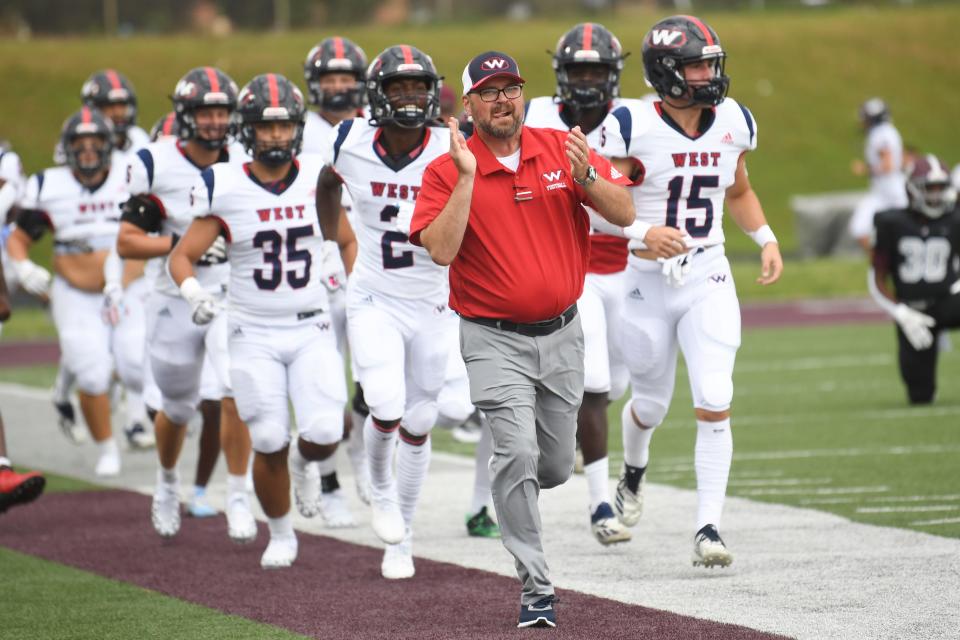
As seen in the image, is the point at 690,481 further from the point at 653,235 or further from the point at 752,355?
the point at 752,355

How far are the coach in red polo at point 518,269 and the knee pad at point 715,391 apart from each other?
0.95m

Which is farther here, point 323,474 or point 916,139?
point 916,139

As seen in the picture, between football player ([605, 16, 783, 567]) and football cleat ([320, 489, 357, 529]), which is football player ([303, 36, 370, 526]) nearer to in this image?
football cleat ([320, 489, 357, 529])

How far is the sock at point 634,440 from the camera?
739 cm

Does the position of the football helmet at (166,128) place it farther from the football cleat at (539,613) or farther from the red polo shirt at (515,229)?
the football cleat at (539,613)

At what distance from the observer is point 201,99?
7.95m

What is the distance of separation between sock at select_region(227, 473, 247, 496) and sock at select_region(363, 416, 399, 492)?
2.91 ft

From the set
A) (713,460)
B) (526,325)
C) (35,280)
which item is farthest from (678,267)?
(35,280)

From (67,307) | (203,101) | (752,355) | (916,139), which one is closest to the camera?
(203,101)

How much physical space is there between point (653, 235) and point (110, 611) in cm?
257

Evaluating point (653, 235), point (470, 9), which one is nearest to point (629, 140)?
point (653, 235)

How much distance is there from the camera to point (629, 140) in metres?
6.79

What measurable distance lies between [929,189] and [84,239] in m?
6.07

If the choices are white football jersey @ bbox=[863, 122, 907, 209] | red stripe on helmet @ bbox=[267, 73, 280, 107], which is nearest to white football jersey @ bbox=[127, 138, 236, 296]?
red stripe on helmet @ bbox=[267, 73, 280, 107]
